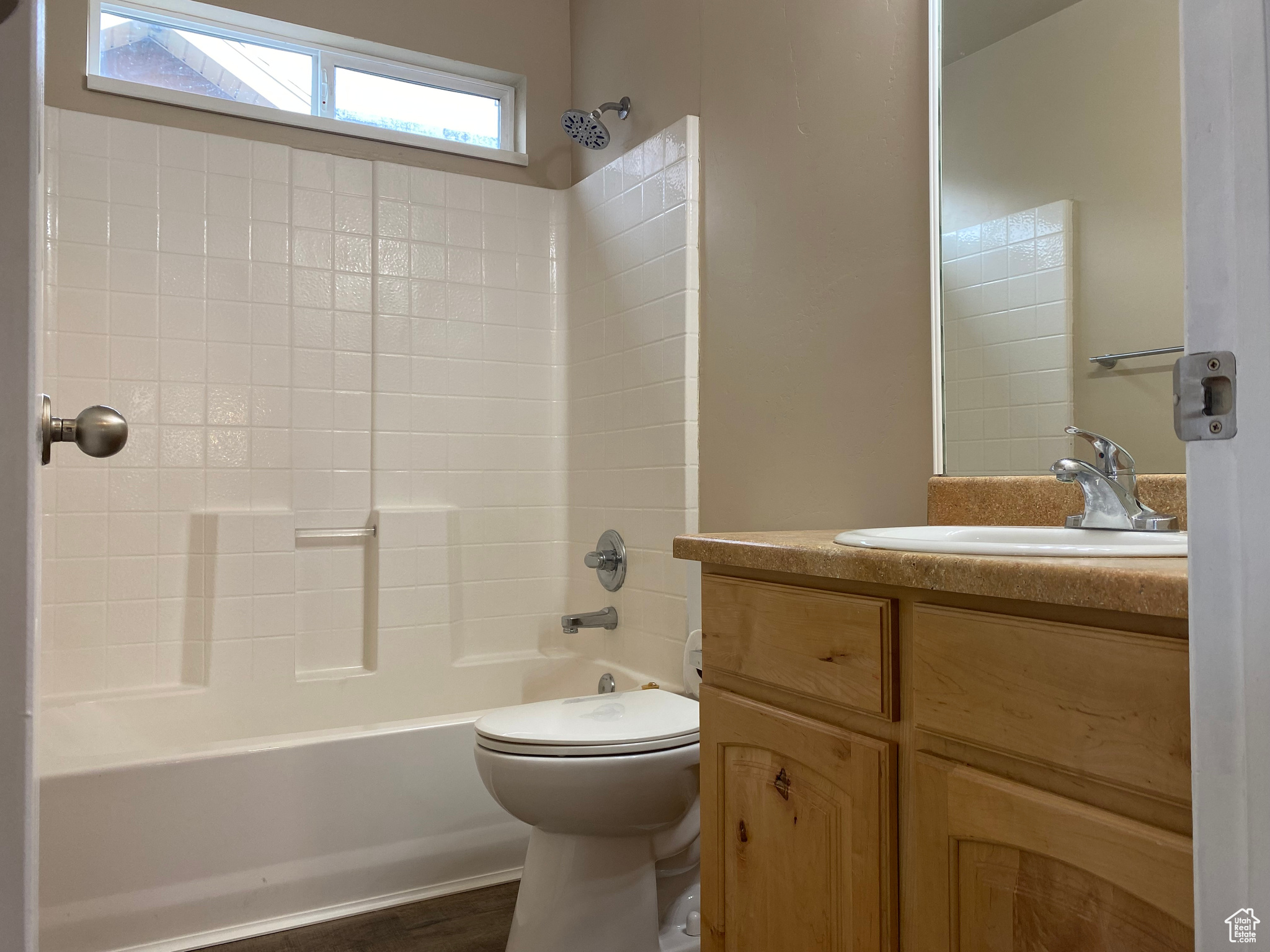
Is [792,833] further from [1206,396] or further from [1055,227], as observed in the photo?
[1055,227]

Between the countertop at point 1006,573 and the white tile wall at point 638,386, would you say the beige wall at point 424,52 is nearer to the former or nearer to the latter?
the white tile wall at point 638,386

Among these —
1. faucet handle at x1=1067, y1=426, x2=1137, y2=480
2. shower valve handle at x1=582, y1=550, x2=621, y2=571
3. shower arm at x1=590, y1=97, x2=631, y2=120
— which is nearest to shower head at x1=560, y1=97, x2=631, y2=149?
shower arm at x1=590, y1=97, x2=631, y2=120

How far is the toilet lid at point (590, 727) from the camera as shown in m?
1.59

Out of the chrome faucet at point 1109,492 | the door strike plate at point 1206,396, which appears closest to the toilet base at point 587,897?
the chrome faucet at point 1109,492

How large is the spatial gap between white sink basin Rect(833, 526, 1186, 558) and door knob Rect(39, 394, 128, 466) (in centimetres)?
75

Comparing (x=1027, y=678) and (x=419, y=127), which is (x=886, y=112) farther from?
(x=419, y=127)

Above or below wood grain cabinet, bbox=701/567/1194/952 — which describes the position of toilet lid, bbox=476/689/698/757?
below

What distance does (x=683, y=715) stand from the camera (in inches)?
69.7

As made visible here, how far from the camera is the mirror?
1.22 meters

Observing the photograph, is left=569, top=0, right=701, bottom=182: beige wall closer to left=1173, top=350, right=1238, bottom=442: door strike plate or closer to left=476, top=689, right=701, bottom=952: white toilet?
left=476, top=689, right=701, bottom=952: white toilet

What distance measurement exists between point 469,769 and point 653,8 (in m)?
2.09

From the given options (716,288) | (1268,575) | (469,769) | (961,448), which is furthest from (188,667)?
(1268,575)

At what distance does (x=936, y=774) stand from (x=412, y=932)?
1.48 meters

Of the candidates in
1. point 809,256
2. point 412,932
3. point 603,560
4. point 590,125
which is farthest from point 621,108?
point 412,932
